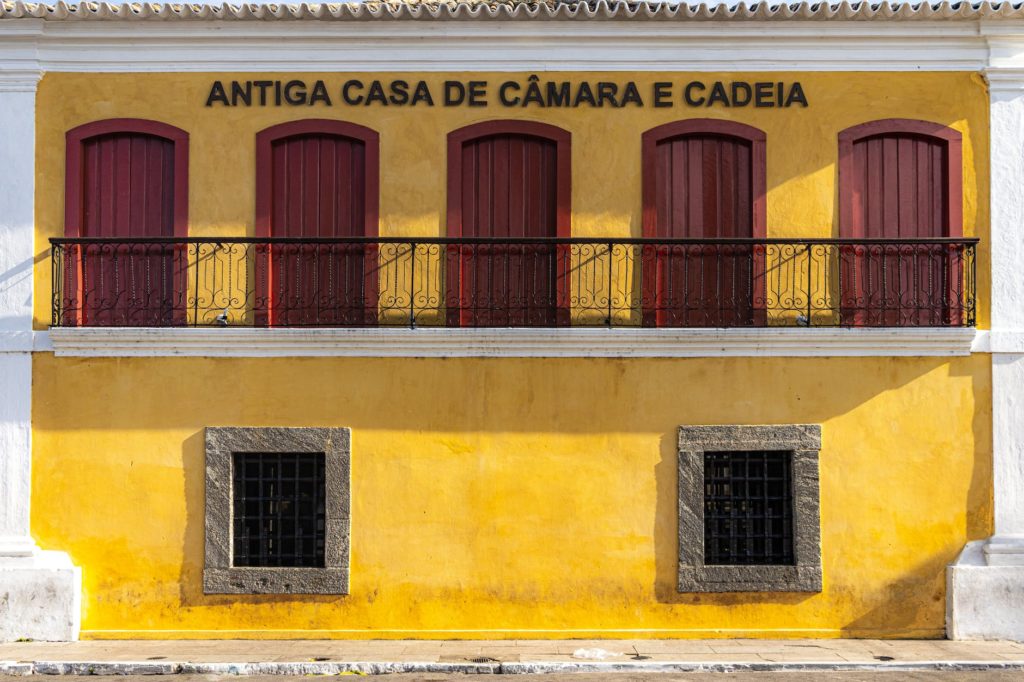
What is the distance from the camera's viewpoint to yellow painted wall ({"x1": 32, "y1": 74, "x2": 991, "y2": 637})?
11.7 m

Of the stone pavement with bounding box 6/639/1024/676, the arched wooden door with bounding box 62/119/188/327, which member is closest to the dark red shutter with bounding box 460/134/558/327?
the arched wooden door with bounding box 62/119/188/327

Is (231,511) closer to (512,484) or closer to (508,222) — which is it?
(512,484)

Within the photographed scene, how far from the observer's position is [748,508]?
38.7 ft

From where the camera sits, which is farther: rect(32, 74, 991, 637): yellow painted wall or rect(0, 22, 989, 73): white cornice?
rect(0, 22, 989, 73): white cornice

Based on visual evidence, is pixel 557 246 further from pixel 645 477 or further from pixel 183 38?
pixel 183 38

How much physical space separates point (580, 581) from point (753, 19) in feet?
19.3

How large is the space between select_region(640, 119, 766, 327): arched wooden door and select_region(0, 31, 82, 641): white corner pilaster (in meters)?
6.24

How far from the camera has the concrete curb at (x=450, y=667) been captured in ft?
34.8

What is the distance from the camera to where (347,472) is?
38.3 ft

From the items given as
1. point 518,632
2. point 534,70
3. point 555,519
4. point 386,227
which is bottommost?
point 518,632

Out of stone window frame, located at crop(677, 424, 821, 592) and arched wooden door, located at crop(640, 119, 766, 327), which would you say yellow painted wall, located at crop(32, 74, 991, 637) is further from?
arched wooden door, located at crop(640, 119, 766, 327)

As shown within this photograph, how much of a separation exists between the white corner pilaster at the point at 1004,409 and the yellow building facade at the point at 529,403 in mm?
94

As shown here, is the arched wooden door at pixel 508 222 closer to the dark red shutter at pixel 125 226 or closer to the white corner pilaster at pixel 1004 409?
the dark red shutter at pixel 125 226

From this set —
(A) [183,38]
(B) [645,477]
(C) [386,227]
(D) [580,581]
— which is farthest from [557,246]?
(A) [183,38]
